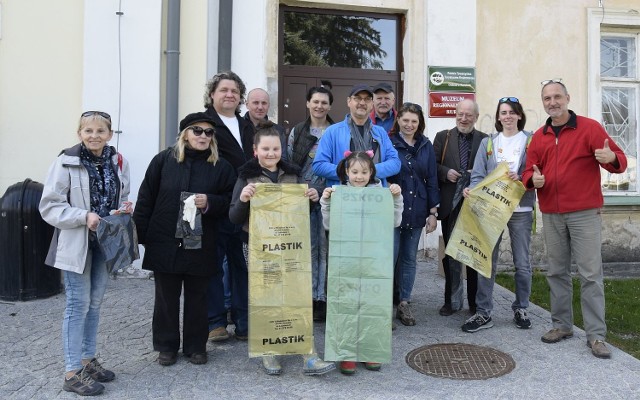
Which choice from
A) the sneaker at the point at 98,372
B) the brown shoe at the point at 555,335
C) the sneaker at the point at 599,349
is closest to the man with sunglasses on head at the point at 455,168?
the brown shoe at the point at 555,335

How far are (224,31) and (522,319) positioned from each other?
4.64 metres

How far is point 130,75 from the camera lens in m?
6.54

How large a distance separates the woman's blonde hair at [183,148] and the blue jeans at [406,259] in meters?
1.76

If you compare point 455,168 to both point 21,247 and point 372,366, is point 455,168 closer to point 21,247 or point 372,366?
point 372,366

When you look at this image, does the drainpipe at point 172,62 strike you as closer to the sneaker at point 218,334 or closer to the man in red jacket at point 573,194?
the sneaker at point 218,334

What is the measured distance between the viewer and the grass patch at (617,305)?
4878mm

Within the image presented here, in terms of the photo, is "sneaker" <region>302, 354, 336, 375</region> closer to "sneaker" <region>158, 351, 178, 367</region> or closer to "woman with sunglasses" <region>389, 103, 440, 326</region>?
"sneaker" <region>158, 351, 178, 367</region>

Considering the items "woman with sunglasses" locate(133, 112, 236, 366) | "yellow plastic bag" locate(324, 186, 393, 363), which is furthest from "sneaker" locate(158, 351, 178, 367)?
"yellow plastic bag" locate(324, 186, 393, 363)

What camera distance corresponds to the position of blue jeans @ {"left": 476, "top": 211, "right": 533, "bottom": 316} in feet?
15.6

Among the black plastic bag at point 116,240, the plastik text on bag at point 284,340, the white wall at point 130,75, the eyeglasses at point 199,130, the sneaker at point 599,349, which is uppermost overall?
the white wall at point 130,75

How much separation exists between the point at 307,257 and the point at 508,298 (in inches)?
118

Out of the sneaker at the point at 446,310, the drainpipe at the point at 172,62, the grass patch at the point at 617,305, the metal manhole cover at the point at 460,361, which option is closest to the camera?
the metal manhole cover at the point at 460,361

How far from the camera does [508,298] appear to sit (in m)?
5.88

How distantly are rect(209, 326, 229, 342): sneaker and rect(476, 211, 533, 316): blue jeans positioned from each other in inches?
86.0
